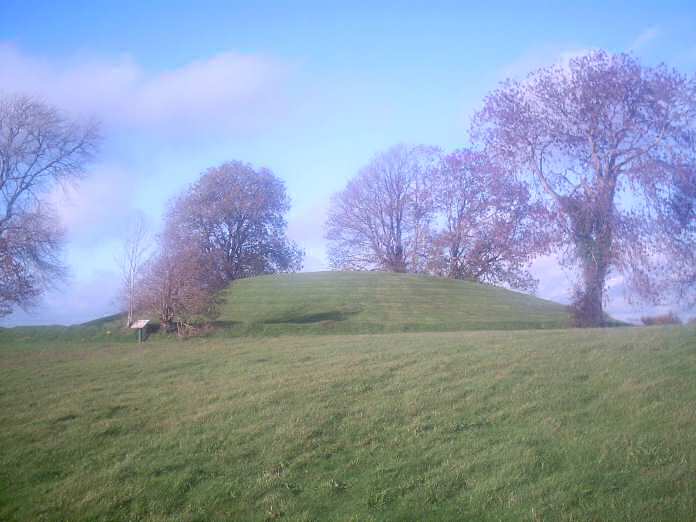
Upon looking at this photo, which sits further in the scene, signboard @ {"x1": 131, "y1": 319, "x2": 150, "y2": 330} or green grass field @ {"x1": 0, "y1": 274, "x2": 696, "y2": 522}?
signboard @ {"x1": 131, "y1": 319, "x2": 150, "y2": 330}

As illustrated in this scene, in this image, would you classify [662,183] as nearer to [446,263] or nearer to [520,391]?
[520,391]

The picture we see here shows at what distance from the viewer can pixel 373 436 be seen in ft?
25.1

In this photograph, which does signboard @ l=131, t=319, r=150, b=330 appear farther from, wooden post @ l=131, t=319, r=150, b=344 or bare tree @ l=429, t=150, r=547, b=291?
bare tree @ l=429, t=150, r=547, b=291

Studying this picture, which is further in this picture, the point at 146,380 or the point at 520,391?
the point at 146,380

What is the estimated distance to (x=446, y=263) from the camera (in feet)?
138

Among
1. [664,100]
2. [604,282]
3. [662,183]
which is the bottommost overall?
[604,282]

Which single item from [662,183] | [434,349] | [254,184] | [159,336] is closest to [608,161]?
[662,183]

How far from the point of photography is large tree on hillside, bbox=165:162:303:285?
152ft

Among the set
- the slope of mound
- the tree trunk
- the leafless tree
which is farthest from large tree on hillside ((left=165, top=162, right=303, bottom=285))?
the tree trunk

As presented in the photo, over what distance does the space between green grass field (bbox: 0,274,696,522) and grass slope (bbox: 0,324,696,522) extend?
0.03 metres

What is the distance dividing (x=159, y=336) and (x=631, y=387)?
17.7 metres

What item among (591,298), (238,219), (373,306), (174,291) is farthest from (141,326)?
(238,219)

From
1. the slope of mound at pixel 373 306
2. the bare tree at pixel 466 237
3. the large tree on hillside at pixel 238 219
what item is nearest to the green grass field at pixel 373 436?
the slope of mound at pixel 373 306

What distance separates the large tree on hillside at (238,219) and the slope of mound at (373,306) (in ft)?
40.0
